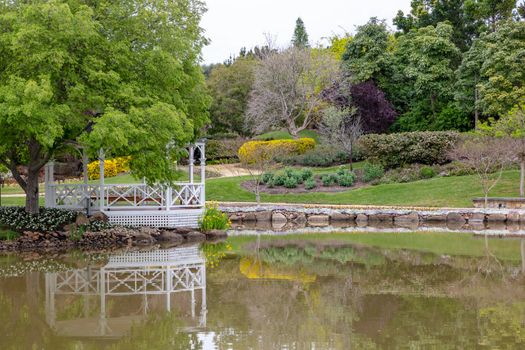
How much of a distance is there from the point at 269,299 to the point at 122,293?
274cm

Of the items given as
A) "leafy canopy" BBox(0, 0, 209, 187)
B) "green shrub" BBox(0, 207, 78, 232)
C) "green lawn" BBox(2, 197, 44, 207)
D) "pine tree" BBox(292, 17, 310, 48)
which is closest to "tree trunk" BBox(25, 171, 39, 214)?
"green shrub" BBox(0, 207, 78, 232)

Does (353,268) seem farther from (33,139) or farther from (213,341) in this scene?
(33,139)

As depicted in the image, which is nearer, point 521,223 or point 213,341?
point 213,341

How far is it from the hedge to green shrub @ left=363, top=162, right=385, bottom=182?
0.81m

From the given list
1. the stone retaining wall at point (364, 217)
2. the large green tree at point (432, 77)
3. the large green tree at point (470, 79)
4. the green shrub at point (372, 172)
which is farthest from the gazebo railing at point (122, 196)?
the large green tree at point (432, 77)

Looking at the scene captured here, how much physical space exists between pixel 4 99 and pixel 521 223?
62.4ft

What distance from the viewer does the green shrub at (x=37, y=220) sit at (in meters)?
19.5

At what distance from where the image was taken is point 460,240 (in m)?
20.6

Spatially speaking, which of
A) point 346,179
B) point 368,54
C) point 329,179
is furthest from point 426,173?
point 368,54

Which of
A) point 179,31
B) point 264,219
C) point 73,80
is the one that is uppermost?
point 179,31

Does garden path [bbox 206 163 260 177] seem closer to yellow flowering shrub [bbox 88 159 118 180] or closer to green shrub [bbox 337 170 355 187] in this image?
yellow flowering shrub [bbox 88 159 118 180]

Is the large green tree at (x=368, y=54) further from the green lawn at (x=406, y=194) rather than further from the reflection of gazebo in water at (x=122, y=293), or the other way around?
the reflection of gazebo in water at (x=122, y=293)

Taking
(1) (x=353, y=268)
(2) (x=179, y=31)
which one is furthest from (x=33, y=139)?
(1) (x=353, y=268)

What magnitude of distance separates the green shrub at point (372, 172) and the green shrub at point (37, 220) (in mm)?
17907
